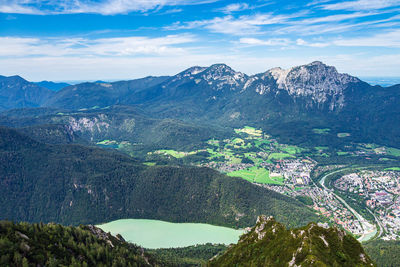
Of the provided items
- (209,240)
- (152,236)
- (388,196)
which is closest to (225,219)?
(209,240)

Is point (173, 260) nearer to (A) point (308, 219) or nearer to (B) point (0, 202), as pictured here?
(A) point (308, 219)

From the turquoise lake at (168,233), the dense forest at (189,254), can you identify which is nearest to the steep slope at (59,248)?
the dense forest at (189,254)

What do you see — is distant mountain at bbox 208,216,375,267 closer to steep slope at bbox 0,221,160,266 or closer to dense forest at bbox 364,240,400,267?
steep slope at bbox 0,221,160,266

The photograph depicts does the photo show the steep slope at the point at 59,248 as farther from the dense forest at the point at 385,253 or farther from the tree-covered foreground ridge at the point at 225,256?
the dense forest at the point at 385,253

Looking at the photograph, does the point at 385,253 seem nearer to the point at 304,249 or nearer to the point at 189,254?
the point at 304,249

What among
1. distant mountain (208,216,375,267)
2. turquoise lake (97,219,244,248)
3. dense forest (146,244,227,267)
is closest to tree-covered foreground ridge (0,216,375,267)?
distant mountain (208,216,375,267)
